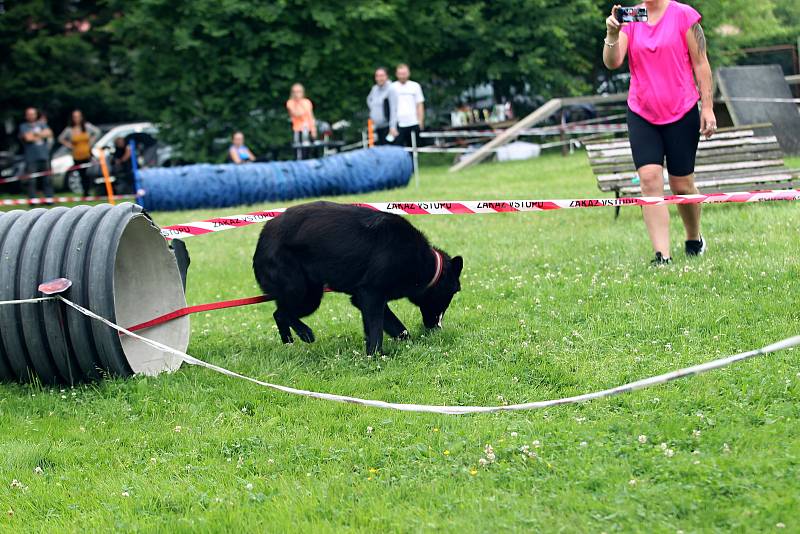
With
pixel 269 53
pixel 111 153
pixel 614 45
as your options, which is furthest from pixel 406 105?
pixel 614 45

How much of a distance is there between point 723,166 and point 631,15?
15.6 ft

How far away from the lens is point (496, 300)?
23.2ft

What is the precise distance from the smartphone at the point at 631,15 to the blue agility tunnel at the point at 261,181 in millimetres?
9871

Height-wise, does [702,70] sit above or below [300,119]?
below

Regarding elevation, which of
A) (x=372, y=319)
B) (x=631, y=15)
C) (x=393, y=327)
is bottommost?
(x=393, y=327)

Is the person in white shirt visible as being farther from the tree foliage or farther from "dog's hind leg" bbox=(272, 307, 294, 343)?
"dog's hind leg" bbox=(272, 307, 294, 343)

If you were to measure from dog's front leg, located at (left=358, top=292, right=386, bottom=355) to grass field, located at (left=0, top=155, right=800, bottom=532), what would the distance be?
0.37 feet

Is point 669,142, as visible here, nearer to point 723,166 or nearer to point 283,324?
point 283,324

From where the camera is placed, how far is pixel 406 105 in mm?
17938

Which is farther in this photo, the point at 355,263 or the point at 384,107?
the point at 384,107

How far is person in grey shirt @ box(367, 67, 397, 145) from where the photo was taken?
701 inches

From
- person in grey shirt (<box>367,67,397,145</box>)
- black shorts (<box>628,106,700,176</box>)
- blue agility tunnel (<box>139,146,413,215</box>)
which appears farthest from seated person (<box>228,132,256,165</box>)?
black shorts (<box>628,106,700,176</box>)

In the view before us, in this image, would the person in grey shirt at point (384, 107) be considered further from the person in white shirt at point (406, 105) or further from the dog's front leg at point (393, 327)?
the dog's front leg at point (393, 327)

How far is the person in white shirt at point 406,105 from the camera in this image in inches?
699
